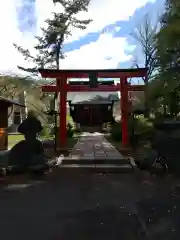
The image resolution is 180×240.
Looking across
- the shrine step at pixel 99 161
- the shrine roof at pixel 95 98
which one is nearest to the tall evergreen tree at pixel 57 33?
the shrine roof at pixel 95 98

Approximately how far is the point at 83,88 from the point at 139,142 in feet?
12.8

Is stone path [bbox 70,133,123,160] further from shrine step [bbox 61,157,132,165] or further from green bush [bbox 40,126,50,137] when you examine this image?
green bush [bbox 40,126,50,137]

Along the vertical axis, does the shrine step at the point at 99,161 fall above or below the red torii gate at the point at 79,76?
below

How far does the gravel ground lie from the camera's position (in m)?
4.44

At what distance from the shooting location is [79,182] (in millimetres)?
8297

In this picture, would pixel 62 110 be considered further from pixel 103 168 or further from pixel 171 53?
pixel 103 168

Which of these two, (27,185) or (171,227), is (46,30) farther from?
(171,227)

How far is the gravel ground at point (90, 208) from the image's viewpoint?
4.44 metres

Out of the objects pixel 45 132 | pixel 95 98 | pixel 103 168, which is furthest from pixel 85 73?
pixel 95 98

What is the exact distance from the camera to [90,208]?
18.8 ft

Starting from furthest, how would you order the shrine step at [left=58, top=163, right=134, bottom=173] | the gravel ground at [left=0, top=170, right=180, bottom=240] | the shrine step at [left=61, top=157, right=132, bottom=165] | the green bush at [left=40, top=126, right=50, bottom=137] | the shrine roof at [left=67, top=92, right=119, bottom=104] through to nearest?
the shrine roof at [left=67, top=92, right=119, bottom=104], the green bush at [left=40, top=126, right=50, bottom=137], the shrine step at [left=61, top=157, right=132, bottom=165], the shrine step at [left=58, top=163, right=134, bottom=173], the gravel ground at [left=0, top=170, right=180, bottom=240]

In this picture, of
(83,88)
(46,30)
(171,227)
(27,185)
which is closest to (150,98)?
(83,88)

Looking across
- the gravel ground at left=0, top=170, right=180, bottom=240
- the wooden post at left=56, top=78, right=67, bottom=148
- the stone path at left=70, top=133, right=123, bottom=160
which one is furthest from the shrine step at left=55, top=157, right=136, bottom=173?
the wooden post at left=56, top=78, right=67, bottom=148

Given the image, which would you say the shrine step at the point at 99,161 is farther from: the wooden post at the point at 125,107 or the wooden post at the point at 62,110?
the wooden post at the point at 125,107
